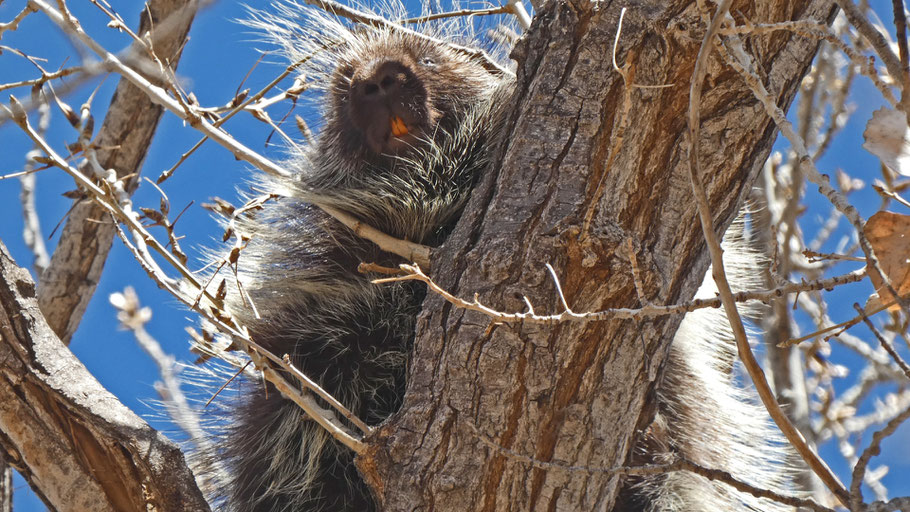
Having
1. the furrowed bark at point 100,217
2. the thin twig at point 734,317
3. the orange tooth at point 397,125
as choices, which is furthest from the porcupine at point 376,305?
the thin twig at point 734,317

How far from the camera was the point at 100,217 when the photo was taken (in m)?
2.37

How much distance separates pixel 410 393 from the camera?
4.36 feet

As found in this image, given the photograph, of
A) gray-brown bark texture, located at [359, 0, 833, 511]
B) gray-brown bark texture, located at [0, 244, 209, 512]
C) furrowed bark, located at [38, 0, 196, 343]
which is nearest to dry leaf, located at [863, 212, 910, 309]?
gray-brown bark texture, located at [359, 0, 833, 511]

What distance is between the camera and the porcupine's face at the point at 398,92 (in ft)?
6.91

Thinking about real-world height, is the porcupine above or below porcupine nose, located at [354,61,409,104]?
below

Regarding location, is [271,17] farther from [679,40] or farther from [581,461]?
[581,461]

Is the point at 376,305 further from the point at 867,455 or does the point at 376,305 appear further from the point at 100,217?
the point at 867,455

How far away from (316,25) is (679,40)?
1.66 m

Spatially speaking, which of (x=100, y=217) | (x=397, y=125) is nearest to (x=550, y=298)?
(x=397, y=125)

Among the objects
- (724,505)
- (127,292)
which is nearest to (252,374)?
(724,505)

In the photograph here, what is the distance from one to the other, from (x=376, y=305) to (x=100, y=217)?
85 cm

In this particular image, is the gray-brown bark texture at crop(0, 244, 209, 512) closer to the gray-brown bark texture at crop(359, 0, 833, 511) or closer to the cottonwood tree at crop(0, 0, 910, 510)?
the cottonwood tree at crop(0, 0, 910, 510)

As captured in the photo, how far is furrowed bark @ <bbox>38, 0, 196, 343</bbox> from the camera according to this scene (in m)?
2.29

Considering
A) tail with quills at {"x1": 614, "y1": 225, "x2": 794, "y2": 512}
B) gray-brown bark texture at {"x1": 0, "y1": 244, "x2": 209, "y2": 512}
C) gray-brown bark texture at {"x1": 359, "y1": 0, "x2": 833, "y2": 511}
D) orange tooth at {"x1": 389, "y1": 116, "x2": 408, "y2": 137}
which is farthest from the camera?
orange tooth at {"x1": 389, "y1": 116, "x2": 408, "y2": 137}
